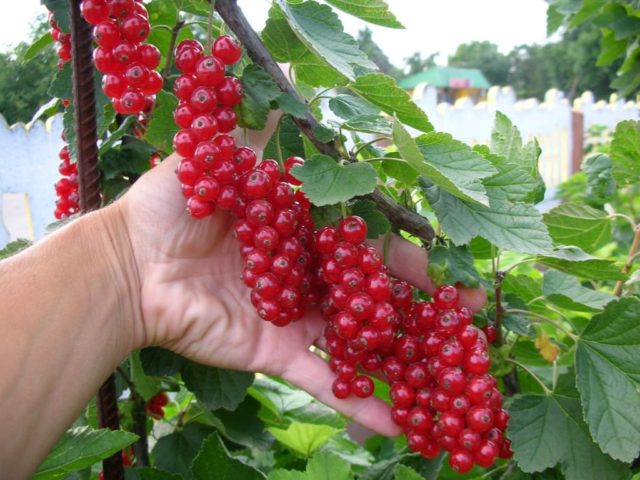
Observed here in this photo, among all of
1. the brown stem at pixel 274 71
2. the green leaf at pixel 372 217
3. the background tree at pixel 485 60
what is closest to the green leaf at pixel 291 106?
the brown stem at pixel 274 71

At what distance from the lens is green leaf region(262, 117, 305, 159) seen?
2.31 ft

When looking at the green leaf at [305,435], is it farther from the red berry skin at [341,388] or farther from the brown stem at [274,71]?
the brown stem at [274,71]

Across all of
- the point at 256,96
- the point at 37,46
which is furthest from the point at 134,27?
the point at 37,46

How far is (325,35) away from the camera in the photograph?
21.4 inches

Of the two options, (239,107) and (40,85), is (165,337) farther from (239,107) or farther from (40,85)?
(40,85)

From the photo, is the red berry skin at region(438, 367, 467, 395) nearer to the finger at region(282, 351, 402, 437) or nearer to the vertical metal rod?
the finger at region(282, 351, 402, 437)

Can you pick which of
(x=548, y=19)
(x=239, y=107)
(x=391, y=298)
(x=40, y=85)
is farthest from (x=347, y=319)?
(x=548, y=19)

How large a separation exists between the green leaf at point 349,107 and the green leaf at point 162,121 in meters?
0.16

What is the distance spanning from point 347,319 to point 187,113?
0.23 metres

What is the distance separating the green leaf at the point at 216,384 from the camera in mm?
779

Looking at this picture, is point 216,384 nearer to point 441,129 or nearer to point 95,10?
point 95,10

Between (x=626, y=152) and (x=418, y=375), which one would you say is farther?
(x=626, y=152)

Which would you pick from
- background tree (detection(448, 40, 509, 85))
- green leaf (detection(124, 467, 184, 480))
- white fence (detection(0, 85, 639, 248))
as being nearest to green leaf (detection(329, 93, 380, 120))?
green leaf (detection(124, 467, 184, 480))

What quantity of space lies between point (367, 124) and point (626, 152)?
479mm
